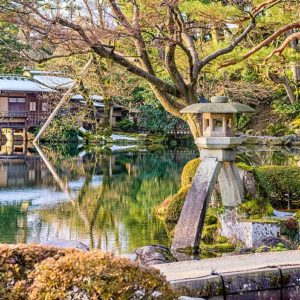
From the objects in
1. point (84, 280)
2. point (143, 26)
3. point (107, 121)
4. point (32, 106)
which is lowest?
point (84, 280)

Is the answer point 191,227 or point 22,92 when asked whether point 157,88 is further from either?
point 22,92

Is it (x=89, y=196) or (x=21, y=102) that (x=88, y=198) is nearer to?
(x=89, y=196)

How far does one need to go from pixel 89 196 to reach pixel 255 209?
6938 mm

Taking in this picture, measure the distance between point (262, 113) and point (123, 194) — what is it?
82.6ft

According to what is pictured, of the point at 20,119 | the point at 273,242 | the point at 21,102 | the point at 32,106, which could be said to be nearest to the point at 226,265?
the point at 273,242

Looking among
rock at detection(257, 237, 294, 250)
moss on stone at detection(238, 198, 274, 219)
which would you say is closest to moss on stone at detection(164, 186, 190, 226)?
moss on stone at detection(238, 198, 274, 219)

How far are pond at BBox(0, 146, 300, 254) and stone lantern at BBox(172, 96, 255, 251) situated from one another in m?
0.97

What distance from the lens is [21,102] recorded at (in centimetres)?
3975

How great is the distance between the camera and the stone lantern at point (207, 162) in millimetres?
9430

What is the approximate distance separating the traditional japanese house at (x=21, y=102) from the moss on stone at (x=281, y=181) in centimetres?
2521

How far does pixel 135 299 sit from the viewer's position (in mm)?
3469

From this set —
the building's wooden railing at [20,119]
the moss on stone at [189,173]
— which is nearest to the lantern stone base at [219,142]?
the moss on stone at [189,173]

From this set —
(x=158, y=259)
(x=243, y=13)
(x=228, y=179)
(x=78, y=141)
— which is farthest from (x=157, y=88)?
(x=78, y=141)

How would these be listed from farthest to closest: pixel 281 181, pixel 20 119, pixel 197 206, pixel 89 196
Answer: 1. pixel 20 119
2. pixel 89 196
3. pixel 281 181
4. pixel 197 206
